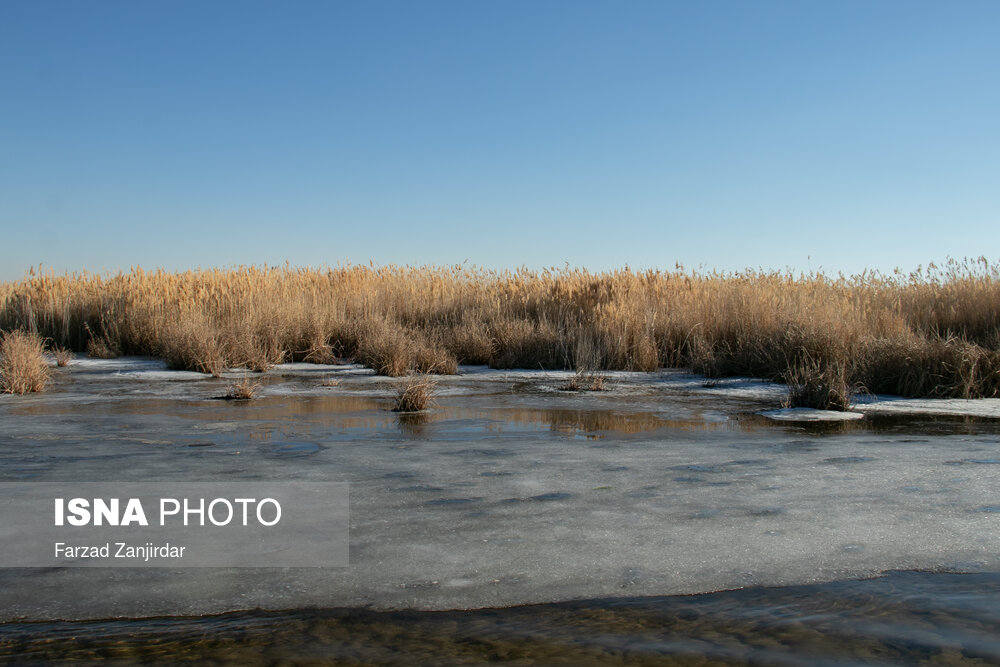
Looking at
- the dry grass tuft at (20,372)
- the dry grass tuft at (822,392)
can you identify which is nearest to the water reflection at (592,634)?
the dry grass tuft at (822,392)

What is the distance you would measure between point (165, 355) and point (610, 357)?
576cm

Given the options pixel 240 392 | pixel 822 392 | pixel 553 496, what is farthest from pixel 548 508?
pixel 240 392

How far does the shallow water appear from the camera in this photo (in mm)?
2297

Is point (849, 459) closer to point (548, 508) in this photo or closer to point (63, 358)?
point (548, 508)

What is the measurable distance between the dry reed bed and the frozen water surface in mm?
1319

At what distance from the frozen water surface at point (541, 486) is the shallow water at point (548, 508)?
0.01 m

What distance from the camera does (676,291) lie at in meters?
12.3

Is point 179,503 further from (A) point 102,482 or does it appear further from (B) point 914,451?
(B) point 914,451

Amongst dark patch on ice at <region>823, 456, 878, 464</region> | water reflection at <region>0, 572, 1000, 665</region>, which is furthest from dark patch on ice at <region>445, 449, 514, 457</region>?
water reflection at <region>0, 572, 1000, 665</region>

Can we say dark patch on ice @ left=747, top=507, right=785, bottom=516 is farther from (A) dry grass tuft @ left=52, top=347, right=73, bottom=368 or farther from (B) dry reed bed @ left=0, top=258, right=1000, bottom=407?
(A) dry grass tuft @ left=52, top=347, right=73, bottom=368

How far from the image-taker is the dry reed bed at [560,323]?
8.08m

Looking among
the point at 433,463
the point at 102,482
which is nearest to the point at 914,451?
the point at 433,463

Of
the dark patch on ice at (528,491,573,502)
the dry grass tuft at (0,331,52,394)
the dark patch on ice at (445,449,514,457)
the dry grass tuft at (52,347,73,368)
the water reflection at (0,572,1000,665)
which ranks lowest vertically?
the water reflection at (0,572,1000,665)

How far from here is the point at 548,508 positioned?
331 centimetres
